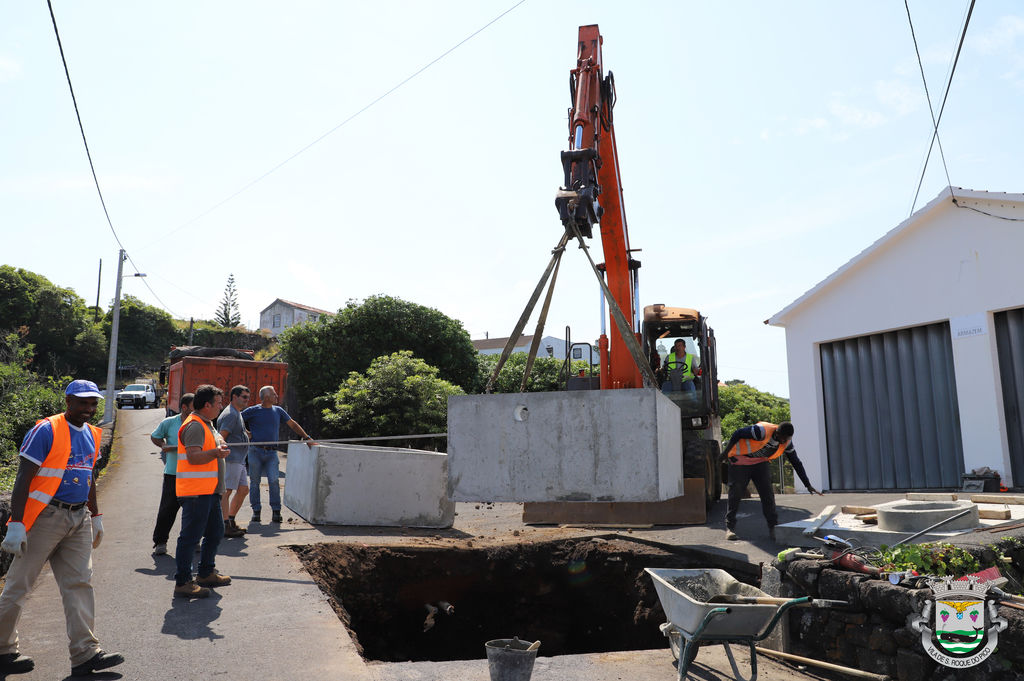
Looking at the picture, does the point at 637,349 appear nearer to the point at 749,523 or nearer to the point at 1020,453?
the point at 749,523

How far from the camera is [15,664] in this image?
13.4 feet

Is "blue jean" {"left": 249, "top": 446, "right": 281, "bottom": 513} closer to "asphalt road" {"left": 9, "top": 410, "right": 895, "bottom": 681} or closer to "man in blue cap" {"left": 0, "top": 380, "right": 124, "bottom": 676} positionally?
"asphalt road" {"left": 9, "top": 410, "right": 895, "bottom": 681}

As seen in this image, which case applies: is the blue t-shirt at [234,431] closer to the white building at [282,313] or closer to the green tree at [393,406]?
the green tree at [393,406]

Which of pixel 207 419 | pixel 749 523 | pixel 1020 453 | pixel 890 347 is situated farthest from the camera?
pixel 890 347

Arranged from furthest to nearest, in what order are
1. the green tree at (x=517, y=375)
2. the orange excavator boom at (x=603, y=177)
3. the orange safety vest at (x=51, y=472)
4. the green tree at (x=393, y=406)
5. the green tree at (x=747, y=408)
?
the green tree at (x=747, y=408), the green tree at (x=517, y=375), the green tree at (x=393, y=406), the orange excavator boom at (x=603, y=177), the orange safety vest at (x=51, y=472)

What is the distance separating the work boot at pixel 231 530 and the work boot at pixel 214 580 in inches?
80.8

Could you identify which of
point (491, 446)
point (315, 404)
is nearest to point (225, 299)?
point (315, 404)

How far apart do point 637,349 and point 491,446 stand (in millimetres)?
1432

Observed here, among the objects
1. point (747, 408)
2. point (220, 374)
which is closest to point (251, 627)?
point (220, 374)

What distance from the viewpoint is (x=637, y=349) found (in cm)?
568

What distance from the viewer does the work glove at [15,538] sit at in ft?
13.0

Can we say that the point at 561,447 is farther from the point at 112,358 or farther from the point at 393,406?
the point at 112,358

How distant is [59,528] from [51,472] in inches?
13.4

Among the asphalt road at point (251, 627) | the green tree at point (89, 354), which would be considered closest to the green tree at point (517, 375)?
the asphalt road at point (251, 627)
